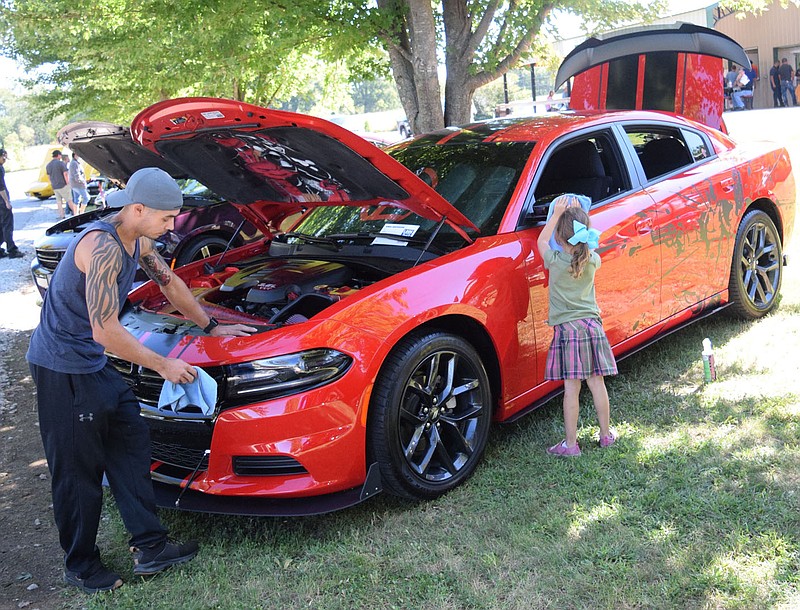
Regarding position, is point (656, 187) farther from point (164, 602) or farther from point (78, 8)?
point (78, 8)

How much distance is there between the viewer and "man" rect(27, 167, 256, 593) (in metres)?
3.14

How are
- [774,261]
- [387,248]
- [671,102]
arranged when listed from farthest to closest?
[671,102] < [774,261] < [387,248]

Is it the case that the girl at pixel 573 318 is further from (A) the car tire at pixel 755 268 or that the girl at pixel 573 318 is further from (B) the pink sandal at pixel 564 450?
(A) the car tire at pixel 755 268

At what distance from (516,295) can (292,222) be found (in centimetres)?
184

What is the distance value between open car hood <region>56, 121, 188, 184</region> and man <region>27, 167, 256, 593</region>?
9.71 feet

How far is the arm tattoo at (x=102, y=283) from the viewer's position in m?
3.10

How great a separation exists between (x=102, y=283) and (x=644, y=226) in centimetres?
305

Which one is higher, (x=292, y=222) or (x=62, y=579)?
(x=292, y=222)

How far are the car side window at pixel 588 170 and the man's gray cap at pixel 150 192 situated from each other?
2.40m

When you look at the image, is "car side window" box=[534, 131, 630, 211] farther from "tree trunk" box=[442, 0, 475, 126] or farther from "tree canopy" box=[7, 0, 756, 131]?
"tree trunk" box=[442, 0, 475, 126]

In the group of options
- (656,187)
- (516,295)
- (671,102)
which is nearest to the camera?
(516,295)

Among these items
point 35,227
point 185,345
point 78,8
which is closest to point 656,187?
point 185,345

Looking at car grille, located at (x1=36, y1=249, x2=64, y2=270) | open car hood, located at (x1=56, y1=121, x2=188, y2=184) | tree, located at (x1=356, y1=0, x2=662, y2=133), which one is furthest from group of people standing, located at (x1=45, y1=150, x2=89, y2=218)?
open car hood, located at (x1=56, y1=121, x2=188, y2=184)

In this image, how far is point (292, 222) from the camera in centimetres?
529
